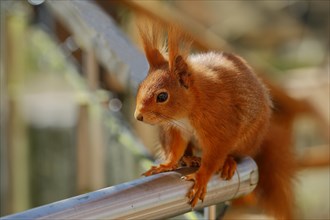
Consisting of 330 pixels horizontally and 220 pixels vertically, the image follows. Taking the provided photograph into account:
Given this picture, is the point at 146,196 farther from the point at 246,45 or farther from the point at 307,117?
the point at 246,45

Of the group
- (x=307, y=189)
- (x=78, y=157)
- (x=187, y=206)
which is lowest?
(x=307, y=189)

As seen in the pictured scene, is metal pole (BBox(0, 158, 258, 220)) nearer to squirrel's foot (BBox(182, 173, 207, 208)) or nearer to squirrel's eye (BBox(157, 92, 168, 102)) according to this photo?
squirrel's foot (BBox(182, 173, 207, 208))

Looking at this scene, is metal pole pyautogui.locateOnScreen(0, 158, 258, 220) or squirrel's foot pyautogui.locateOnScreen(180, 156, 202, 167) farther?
squirrel's foot pyautogui.locateOnScreen(180, 156, 202, 167)

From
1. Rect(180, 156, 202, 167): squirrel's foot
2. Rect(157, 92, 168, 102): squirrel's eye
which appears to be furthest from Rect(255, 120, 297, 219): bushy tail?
Rect(157, 92, 168, 102): squirrel's eye

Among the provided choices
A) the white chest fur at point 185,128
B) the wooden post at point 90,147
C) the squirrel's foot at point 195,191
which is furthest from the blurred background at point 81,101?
the squirrel's foot at point 195,191

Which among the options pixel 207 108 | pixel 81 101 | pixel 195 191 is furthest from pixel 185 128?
pixel 81 101

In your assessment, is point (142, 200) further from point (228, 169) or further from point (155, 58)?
point (155, 58)

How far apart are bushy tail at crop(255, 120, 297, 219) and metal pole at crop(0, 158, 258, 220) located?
10.1 inches

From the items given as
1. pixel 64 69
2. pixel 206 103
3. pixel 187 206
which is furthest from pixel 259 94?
pixel 64 69

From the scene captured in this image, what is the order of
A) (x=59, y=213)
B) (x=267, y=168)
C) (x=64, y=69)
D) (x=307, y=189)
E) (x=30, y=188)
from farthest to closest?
1. (x=307, y=189)
2. (x=30, y=188)
3. (x=64, y=69)
4. (x=267, y=168)
5. (x=59, y=213)

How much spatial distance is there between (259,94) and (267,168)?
139 mm

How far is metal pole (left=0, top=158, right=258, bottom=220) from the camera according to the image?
57 centimetres

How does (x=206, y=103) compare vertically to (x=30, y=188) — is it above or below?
above

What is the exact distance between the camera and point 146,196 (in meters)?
0.65
